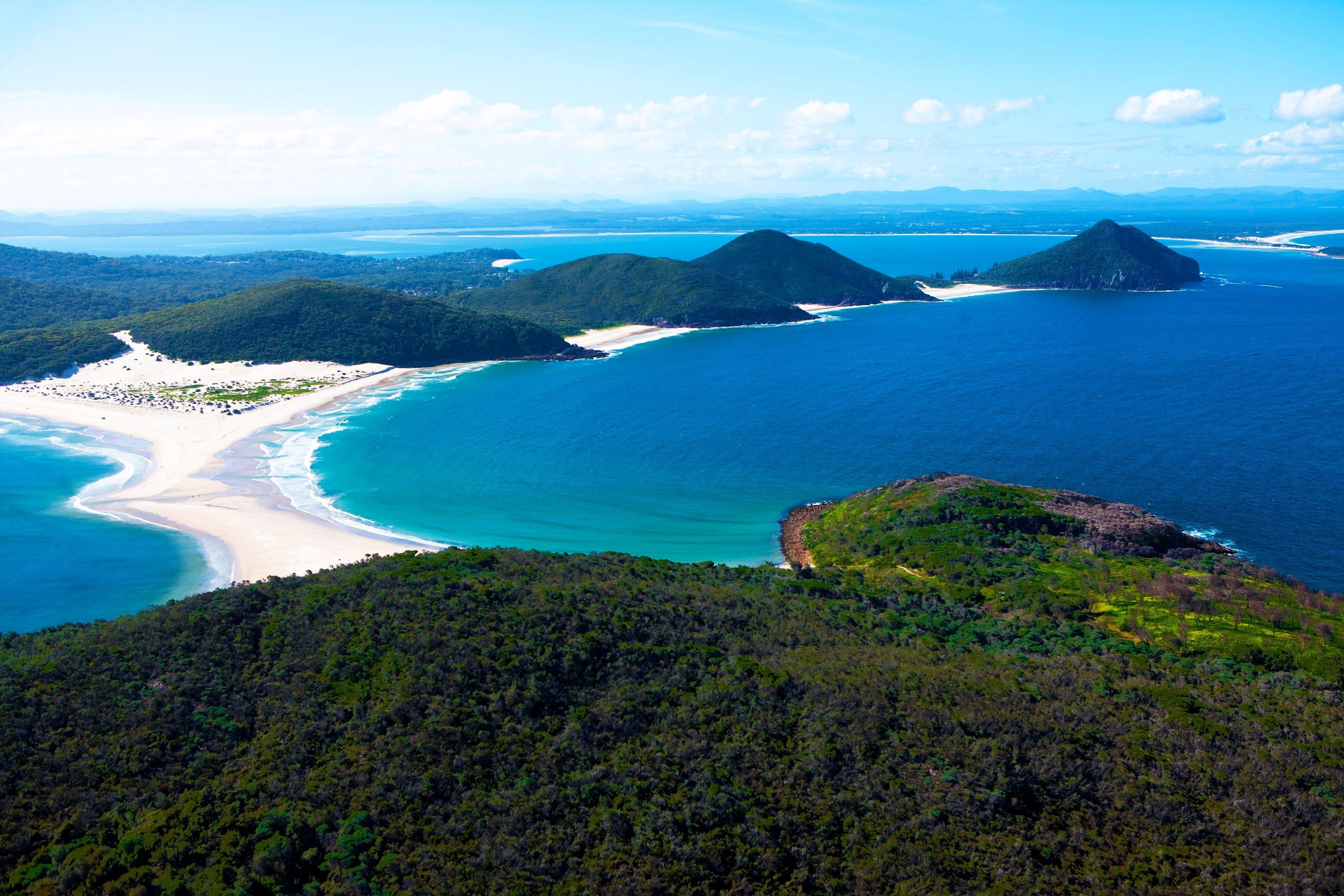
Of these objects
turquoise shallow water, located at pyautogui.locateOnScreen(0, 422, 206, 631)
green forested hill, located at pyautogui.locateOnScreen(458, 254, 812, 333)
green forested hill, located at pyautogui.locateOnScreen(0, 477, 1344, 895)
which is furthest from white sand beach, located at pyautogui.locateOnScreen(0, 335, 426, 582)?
green forested hill, located at pyautogui.locateOnScreen(458, 254, 812, 333)

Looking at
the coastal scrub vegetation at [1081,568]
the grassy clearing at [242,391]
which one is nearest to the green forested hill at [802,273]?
the grassy clearing at [242,391]

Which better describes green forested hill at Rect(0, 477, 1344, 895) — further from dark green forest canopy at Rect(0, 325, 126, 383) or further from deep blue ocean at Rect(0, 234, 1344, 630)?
dark green forest canopy at Rect(0, 325, 126, 383)

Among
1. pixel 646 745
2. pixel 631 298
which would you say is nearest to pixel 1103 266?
pixel 631 298

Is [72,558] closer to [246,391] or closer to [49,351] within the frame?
[246,391]

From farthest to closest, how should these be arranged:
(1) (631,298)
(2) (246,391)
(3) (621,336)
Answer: (1) (631,298)
(3) (621,336)
(2) (246,391)

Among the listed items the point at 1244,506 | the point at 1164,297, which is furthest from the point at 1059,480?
the point at 1164,297

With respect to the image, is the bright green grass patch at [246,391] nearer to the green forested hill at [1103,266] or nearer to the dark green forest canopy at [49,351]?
the dark green forest canopy at [49,351]
